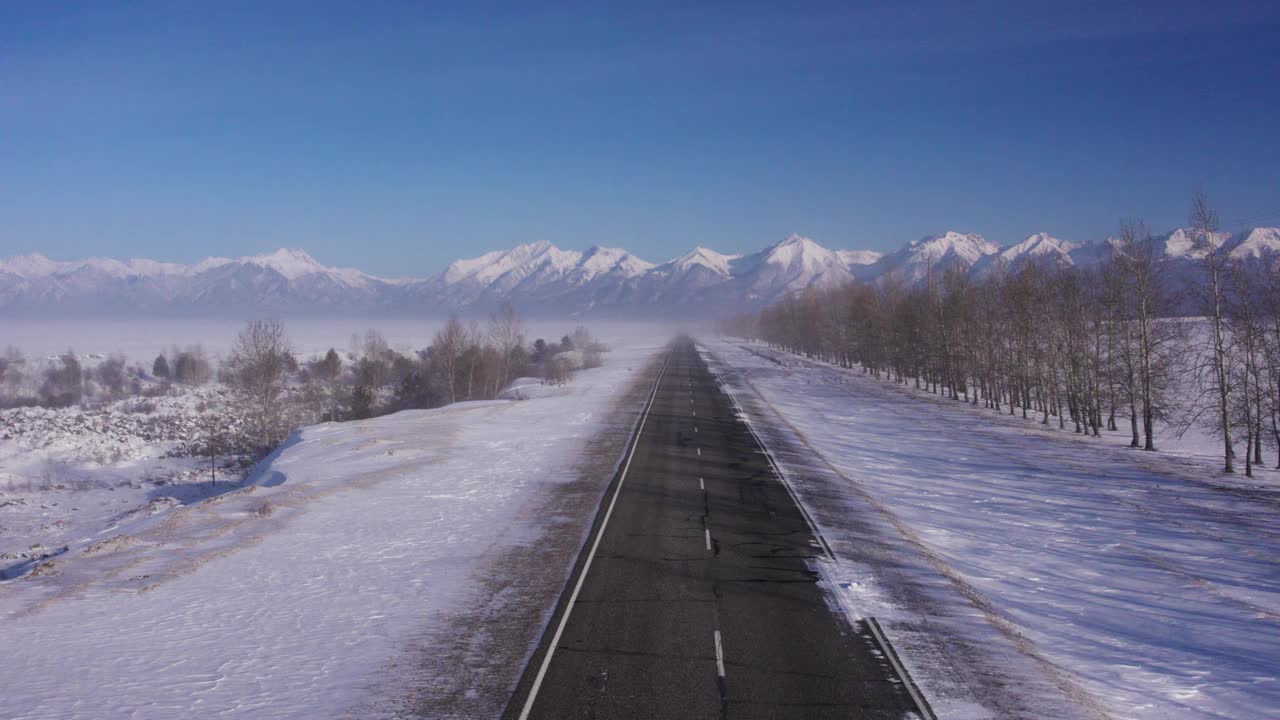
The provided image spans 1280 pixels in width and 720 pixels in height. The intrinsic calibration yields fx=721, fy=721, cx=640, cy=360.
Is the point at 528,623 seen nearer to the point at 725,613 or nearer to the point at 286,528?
the point at 725,613

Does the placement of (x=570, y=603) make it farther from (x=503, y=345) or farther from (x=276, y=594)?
(x=503, y=345)

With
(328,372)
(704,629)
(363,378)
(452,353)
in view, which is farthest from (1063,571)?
(328,372)

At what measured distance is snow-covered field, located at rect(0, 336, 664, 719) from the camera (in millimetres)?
11367

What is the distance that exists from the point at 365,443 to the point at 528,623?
26300 millimetres

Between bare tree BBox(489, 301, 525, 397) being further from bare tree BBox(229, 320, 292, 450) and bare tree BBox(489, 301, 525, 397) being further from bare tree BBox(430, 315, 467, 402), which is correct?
bare tree BBox(229, 320, 292, 450)

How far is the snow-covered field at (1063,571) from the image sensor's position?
38.7ft

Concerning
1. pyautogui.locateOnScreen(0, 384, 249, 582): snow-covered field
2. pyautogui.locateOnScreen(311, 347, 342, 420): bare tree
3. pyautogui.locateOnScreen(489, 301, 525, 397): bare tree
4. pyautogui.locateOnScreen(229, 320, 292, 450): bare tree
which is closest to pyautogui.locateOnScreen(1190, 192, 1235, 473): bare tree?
pyautogui.locateOnScreen(0, 384, 249, 582): snow-covered field

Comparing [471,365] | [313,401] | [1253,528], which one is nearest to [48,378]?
[313,401]

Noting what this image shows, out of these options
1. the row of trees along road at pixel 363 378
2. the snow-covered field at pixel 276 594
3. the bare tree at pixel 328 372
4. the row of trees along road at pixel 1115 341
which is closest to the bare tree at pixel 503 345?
the row of trees along road at pixel 363 378

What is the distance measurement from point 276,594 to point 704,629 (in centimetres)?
962

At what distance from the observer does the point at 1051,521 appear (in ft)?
74.5

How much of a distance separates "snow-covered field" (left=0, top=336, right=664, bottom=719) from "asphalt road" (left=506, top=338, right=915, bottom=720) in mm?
2177

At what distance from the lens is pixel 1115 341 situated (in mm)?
39969

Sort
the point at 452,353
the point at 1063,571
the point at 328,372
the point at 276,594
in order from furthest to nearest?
1. the point at 328,372
2. the point at 452,353
3. the point at 1063,571
4. the point at 276,594
